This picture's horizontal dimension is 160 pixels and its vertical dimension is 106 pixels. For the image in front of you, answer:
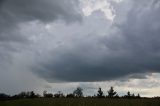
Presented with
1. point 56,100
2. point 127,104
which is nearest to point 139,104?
point 127,104

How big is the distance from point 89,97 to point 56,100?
8975 mm

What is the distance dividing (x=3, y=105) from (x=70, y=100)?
21.5 m

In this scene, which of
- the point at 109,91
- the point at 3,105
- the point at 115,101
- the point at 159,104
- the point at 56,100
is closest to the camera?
the point at 159,104

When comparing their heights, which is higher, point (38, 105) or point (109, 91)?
point (109, 91)

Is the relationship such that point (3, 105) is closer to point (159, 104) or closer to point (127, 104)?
point (127, 104)

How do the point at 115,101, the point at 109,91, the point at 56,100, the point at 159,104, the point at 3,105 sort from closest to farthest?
the point at 159,104 < the point at 115,101 < the point at 56,100 < the point at 3,105 < the point at 109,91

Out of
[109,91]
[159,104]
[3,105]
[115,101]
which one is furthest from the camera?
[109,91]

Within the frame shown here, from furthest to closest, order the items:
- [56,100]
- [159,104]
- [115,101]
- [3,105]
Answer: [3,105], [56,100], [115,101], [159,104]

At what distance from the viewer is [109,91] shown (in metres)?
156

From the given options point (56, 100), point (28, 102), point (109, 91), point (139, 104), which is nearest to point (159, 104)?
point (139, 104)

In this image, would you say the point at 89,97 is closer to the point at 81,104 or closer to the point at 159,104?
the point at 81,104

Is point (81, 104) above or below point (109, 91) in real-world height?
below

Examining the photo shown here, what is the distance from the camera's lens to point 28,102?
87.1 metres

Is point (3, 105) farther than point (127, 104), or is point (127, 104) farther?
point (3, 105)
